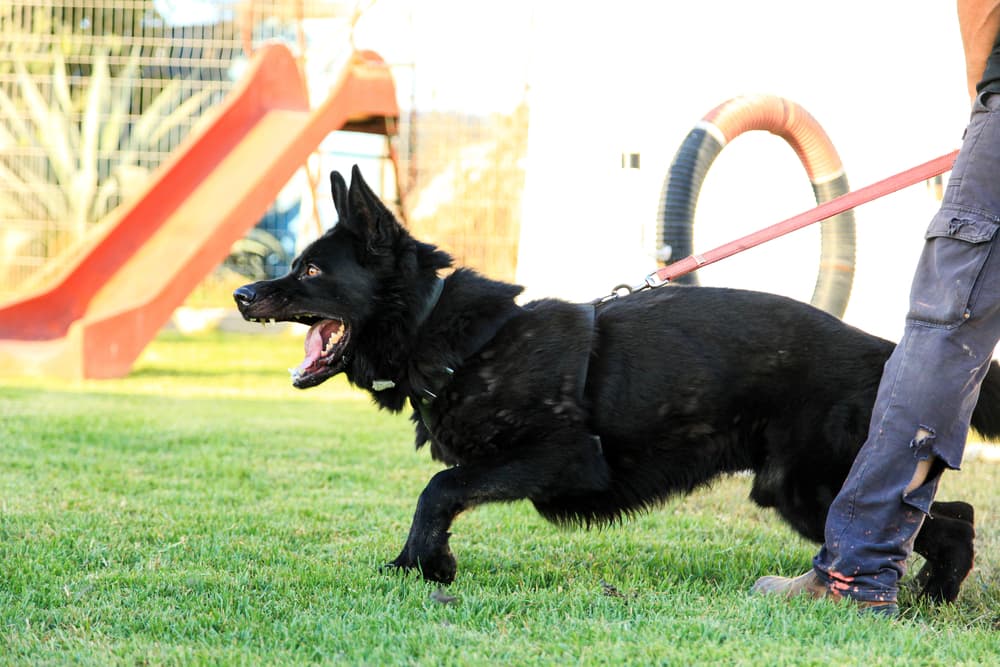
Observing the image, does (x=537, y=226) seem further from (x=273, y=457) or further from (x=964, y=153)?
(x=964, y=153)

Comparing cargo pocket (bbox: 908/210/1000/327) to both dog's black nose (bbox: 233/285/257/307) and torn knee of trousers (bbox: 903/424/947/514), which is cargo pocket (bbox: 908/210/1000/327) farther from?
dog's black nose (bbox: 233/285/257/307)

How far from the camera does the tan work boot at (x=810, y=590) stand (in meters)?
2.36

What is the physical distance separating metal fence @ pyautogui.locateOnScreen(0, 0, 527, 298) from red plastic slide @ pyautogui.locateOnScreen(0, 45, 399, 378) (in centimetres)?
72

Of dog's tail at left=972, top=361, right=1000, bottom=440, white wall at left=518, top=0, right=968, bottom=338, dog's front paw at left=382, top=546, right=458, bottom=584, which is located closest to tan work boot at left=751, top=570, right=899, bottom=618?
dog's tail at left=972, top=361, right=1000, bottom=440

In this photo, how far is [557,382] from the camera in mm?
2766

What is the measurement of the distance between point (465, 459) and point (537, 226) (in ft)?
19.2

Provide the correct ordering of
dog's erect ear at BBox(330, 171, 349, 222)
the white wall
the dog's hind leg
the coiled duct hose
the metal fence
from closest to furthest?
the dog's hind leg, dog's erect ear at BBox(330, 171, 349, 222), the coiled duct hose, the white wall, the metal fence

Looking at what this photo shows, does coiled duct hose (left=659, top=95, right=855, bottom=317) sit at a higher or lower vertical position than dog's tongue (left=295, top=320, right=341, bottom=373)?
higher

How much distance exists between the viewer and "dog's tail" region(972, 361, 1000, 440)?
267cm

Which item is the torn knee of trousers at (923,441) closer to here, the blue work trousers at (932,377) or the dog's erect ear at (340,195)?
the blue work trousers at (932,377)

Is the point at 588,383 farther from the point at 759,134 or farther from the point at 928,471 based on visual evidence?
the point at 759,134

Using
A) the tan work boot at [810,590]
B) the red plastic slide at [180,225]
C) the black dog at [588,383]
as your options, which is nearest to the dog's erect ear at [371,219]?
the black dog at [588,383]

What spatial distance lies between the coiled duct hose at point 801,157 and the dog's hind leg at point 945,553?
2.04 m

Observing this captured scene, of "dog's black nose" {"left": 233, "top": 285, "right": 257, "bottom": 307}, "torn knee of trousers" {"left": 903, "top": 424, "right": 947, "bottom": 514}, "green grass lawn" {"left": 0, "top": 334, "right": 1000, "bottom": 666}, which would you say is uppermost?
"dog's black nose" {"left": 233, "top": 285, "right": 257, "bottom": 307}
